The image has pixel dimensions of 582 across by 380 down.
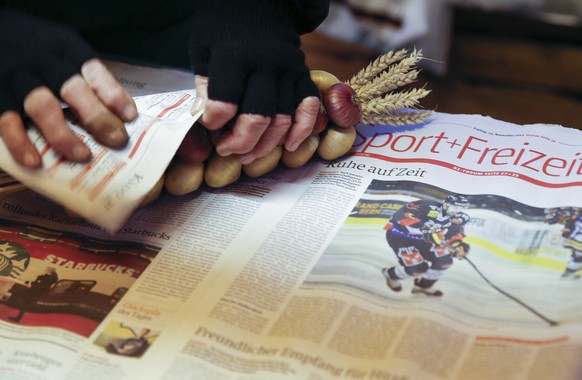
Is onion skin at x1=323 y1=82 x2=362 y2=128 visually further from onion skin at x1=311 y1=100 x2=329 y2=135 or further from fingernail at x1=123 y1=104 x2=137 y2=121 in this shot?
fingernail at x1=123 y1=104 x2=137 y2=121

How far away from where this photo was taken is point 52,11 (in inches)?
36.6

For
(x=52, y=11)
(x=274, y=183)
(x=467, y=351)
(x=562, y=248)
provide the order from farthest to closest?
(x=52, y=11)
(x=274, y=183)
(x=562, y=248)
(x=467, y=351)

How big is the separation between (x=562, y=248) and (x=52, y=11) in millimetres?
715

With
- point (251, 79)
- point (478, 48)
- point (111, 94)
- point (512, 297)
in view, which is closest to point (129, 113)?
point (111, 94)

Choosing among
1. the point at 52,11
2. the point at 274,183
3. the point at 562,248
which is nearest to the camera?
the point at 562,248

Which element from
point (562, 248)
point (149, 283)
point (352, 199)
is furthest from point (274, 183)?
point (562, 248)

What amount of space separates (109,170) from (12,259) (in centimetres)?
15

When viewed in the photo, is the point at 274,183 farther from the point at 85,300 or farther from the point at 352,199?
the point at 85,300

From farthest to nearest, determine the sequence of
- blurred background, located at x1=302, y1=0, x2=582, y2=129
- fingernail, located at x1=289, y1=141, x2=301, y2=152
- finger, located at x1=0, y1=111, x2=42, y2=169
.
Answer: blurred background, located at x1=302, y1=0, x2=582, y2=129 < fingernail, located at x1=289, y1=141, x2=301, y2=152 < finger, located at x1=0, y1=111, x2=42, y2=169

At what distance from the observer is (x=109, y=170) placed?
2.20ft

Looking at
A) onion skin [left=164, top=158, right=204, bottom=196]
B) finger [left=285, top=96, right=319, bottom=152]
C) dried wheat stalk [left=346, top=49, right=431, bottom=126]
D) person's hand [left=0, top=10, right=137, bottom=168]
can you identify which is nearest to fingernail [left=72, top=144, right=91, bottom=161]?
person's hand [left=0, top=10, right=137, bottom=168]

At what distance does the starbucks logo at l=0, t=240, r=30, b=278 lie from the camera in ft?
2.26

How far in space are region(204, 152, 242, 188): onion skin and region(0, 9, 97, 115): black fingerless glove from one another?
173 millimetres

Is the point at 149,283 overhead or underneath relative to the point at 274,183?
underneath
